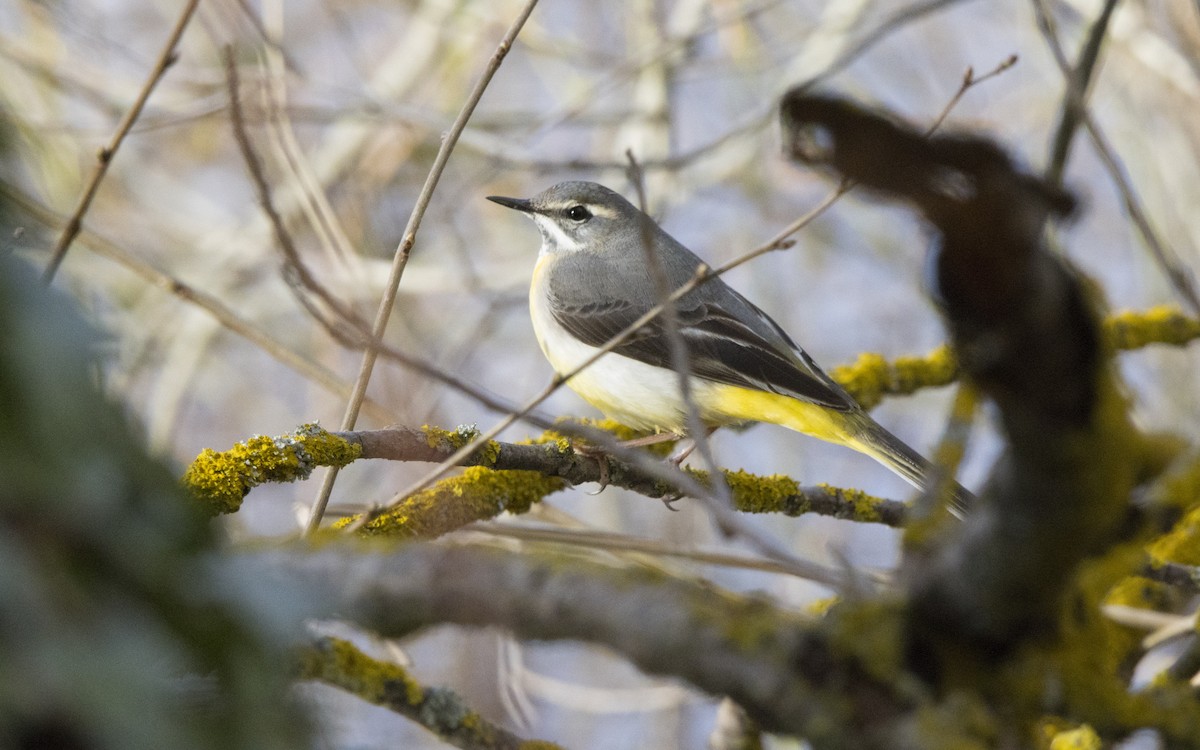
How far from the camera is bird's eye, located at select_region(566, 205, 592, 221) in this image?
6695 millimetres

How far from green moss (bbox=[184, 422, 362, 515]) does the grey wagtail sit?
7.31 ft

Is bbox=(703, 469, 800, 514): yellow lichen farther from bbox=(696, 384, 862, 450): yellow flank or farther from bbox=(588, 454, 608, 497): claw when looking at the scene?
bbox=(696, 384, 862, 450): yellow flank

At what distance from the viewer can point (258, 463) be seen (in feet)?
9.30

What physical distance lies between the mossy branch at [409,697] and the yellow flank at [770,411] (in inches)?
111

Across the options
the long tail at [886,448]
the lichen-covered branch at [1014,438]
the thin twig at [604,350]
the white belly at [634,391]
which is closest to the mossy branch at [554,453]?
the long tail at [886,448]

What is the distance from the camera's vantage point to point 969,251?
1342 mm

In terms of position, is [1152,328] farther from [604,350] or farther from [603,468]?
[604,350]

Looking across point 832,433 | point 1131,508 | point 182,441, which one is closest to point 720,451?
point 832,433

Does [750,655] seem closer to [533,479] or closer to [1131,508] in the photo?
[1131,508]

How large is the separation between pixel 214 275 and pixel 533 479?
506cm

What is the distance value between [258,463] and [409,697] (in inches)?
29.0

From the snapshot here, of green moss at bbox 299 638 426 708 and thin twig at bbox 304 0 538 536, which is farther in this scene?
thin twig at bbox 304 0 538 536

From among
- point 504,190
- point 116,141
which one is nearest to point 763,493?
point 116,141

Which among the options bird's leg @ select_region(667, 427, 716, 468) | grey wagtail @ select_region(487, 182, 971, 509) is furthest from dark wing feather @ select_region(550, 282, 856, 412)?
bird's leg @ select_region(667, 427, 716, 468)
